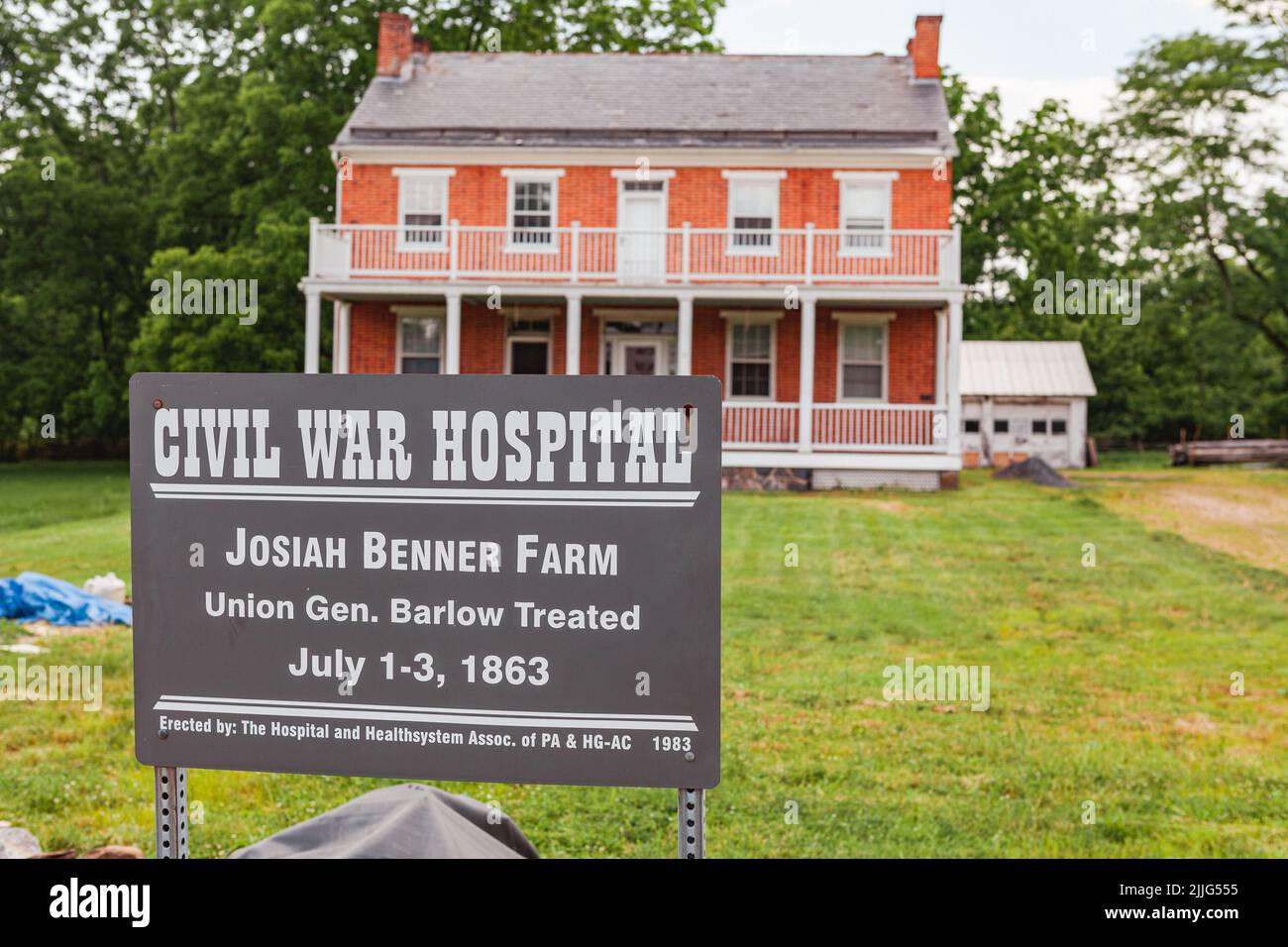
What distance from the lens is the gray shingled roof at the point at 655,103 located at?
22.8 metres

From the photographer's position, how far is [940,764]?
639 centimetres

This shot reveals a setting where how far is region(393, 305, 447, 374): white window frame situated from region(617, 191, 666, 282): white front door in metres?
3.90

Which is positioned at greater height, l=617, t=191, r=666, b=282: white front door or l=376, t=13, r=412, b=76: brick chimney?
l=376, t=13, r=412, b=76: brick chimney

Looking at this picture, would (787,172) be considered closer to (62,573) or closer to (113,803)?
(62,573)

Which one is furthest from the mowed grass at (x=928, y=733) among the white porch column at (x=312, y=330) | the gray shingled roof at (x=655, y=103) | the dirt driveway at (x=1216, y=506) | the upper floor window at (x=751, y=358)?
the gray shingled roof at (x=655, y=103)

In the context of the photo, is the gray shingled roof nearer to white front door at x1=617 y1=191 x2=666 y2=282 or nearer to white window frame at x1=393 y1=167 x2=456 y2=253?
white window frame at x1=393 y1=167 x2=456 y2=253

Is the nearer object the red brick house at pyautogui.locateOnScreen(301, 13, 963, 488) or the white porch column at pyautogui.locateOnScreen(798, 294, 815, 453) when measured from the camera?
the white porch column at pyautogui.locateOnScreen(798, 294, 815, 453)

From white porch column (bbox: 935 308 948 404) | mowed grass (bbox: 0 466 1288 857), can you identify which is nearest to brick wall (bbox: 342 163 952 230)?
white porch column (bbox: 935 308 948 404)

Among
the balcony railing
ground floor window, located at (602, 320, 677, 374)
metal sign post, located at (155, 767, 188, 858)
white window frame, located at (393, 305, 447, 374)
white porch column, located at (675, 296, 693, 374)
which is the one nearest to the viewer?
metal sign post, located at (155, 767, 188, 858)

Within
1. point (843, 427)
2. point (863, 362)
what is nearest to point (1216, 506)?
point (843, 427)

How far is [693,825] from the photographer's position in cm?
255

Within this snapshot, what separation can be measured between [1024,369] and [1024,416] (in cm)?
154

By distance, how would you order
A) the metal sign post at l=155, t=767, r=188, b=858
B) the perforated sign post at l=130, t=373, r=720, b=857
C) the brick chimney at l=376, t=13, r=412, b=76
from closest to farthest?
1. the perforated sign post at l=130, t=373, r=720, b=857
2. the metal sign post at l=155, t=767, r=188, b=858
3. the brick chimney at l=376, t=13, r=412, b=76

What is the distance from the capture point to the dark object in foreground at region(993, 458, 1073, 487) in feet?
72.9
